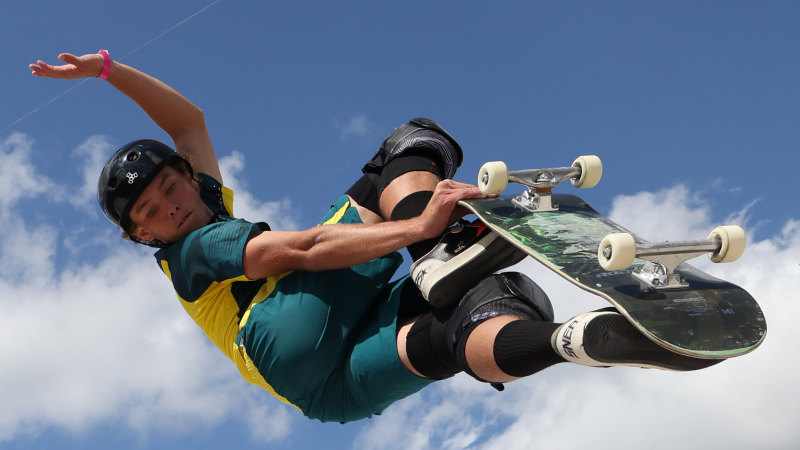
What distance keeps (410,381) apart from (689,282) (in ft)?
5.46

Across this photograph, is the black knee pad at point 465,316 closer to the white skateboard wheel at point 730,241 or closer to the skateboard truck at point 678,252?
the skateboard truck at point 678,252

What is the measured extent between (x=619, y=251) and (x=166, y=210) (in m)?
2.62

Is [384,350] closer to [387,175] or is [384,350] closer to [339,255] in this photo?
[339,255]

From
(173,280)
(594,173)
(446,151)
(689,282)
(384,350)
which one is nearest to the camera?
(689,282)

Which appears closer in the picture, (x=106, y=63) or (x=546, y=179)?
(x=546, y=179)

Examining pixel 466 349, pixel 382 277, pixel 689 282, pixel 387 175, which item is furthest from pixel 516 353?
pixel 387 175

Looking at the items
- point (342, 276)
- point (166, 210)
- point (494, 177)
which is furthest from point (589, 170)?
point (166, 210)

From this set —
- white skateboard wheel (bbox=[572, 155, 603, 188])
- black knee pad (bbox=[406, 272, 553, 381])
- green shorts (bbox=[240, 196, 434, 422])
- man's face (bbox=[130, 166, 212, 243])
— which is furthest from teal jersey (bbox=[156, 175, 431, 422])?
white skateboard wheel (bbox=[572, 155, 603, 188])

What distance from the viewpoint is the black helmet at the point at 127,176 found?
15.1 ft

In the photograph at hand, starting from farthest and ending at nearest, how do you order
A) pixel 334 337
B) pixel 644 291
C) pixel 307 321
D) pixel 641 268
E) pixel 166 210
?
1. pixel 166 210
2. pixel 334 337
3. pixel 307 321
4. pixel 641 268
5. pixel 644 291

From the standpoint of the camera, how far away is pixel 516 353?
133 inches

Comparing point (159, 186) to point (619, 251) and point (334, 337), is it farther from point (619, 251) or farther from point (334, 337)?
point (619, 251)

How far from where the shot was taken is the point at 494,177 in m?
3.77

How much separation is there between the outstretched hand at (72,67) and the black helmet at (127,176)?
2.66ft
